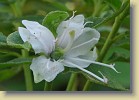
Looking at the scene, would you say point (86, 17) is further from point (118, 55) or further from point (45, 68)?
point (45, 68)

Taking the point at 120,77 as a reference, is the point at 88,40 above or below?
above

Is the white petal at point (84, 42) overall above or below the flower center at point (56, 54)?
above

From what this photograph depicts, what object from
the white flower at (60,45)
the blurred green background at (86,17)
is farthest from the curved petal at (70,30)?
the blurred green background at (86,17)

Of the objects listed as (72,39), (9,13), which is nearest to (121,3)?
(72,39)

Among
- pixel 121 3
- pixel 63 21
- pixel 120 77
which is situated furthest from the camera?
pixel 120 77

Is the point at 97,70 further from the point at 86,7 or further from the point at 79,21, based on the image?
the point at 86,7

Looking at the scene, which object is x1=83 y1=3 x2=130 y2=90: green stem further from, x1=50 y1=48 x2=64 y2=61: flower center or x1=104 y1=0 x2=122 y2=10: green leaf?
x1=50 y1=48 x2=64 y2=61: flower center

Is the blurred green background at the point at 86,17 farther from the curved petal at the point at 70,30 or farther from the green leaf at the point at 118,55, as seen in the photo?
the curved petal at the point at 70,30

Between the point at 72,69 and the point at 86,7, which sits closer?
the point at 72,69

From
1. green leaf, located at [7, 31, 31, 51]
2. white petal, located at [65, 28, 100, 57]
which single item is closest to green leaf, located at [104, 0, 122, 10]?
white petal, located at [65, 28, 100, 57]
